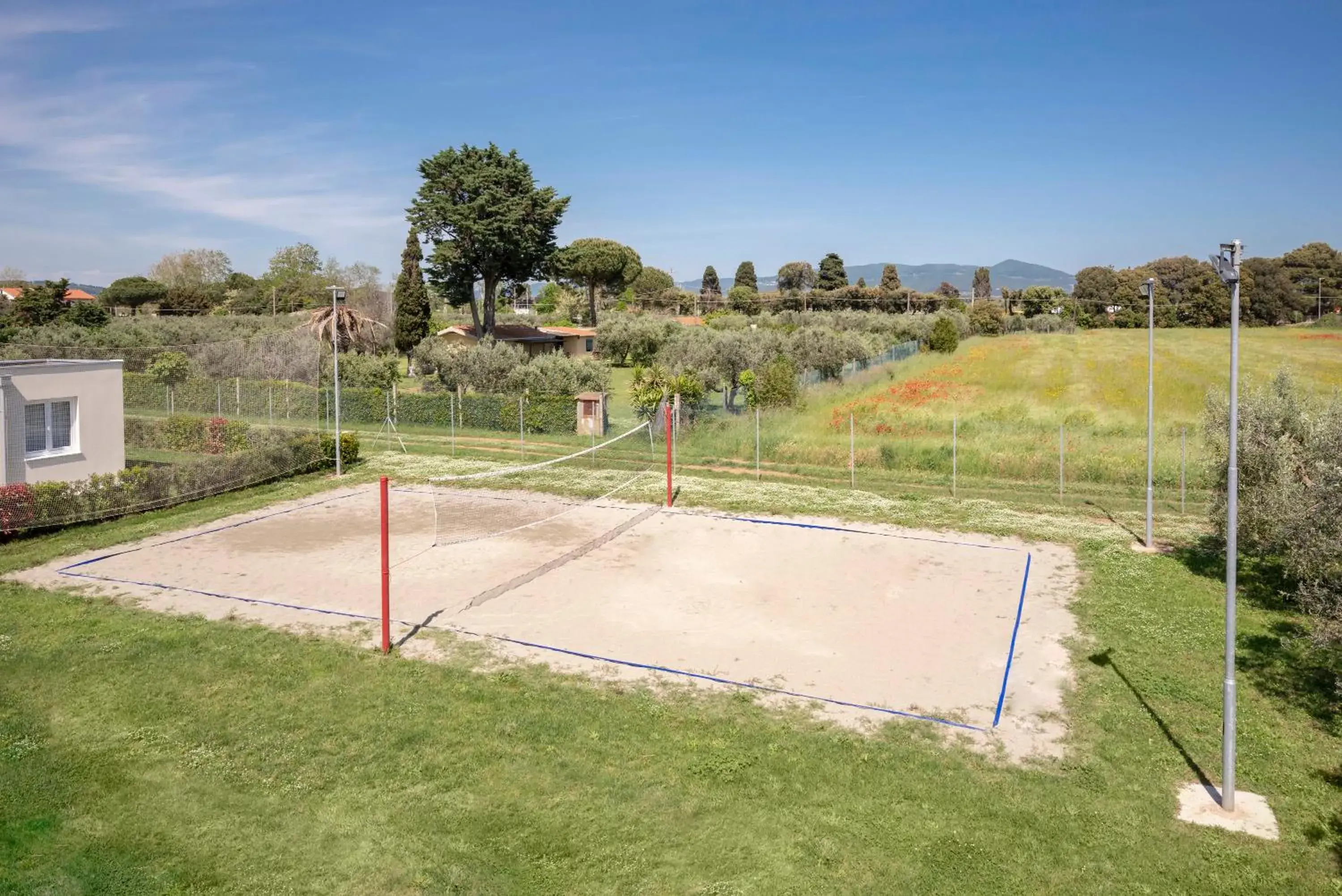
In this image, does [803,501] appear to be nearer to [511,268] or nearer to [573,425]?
[573,425]

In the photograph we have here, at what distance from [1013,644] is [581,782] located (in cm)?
658

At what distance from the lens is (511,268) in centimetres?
5191

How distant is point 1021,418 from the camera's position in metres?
31.0

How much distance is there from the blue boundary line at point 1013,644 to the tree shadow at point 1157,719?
3.19 feet

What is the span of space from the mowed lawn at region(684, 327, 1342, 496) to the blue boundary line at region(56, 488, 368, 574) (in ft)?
32.7

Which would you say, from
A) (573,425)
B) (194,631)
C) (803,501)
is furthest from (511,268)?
(194,631)

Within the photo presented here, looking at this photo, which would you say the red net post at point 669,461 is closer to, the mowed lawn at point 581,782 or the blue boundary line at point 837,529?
the blue boundary line at point 837,529

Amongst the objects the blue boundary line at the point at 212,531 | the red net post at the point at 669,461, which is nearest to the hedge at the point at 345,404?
the blue boundary line at the point at 212,531

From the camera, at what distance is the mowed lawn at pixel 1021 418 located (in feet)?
77.2

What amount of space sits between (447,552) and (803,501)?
8.41 metres

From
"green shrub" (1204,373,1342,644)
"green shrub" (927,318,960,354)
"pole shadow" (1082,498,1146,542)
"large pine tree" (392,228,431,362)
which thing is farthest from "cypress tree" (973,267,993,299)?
"green shrub" (1204,373,1342,644)

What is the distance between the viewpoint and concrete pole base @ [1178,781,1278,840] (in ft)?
25.8

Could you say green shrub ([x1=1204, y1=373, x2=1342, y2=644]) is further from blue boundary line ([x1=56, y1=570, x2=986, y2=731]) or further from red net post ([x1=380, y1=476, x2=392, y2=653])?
red net post ([x1=380, y1=476, x2=392, y2=653])

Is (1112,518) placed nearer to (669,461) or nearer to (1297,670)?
(1297,670)
